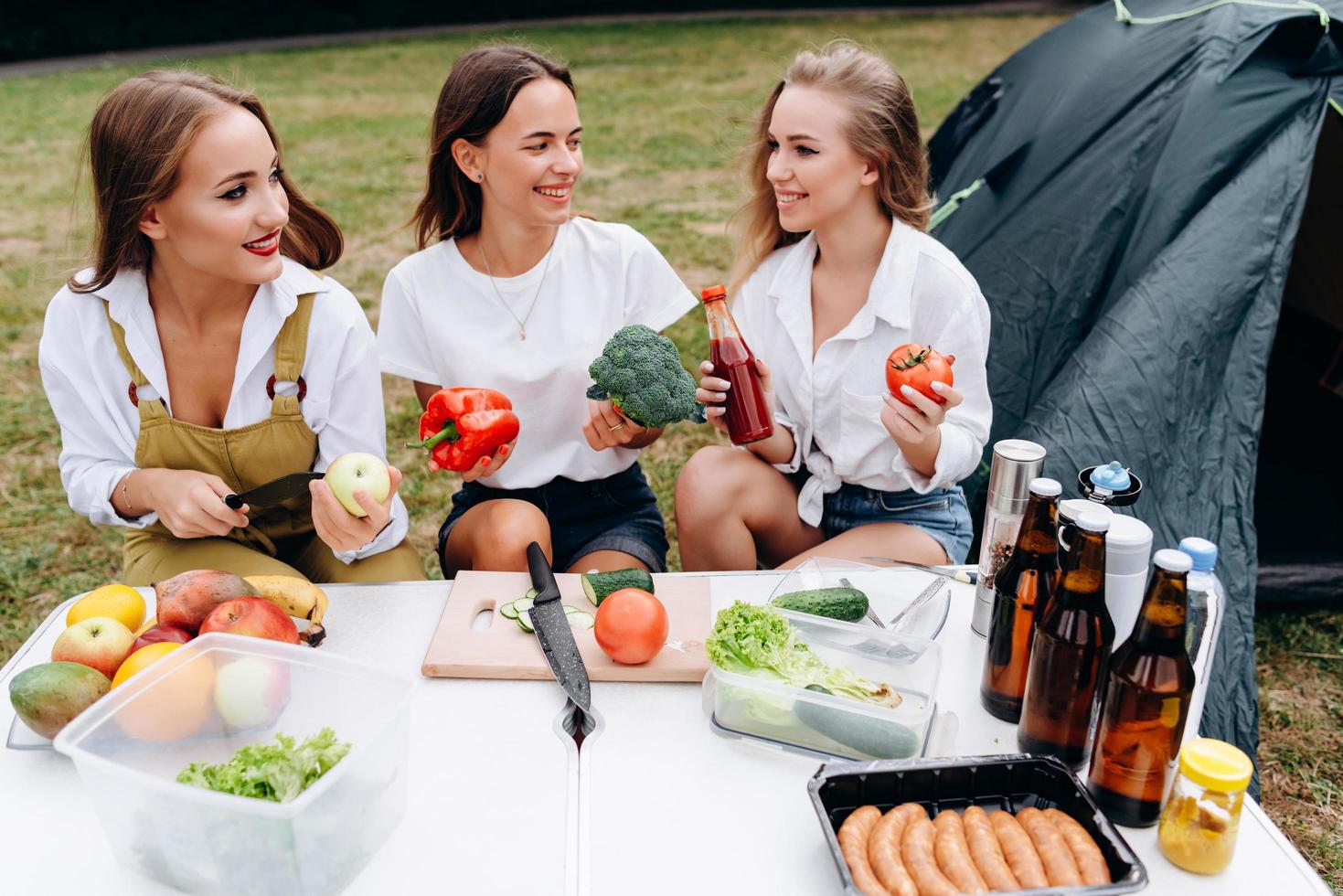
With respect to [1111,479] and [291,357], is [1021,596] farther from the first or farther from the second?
[291,357]

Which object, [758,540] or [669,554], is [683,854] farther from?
[669,554]

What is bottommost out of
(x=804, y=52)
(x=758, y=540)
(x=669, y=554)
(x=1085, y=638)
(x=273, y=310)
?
(x=669, y=554)

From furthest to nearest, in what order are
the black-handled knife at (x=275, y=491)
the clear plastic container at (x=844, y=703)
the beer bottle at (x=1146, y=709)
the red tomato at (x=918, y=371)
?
1. the red tomato at (x=918, y=371)
2. the black-handled knife at (x=275, y=491)
3. the clear plastic container at (x=844, y=703)
4. the beer bottle at (x=1146, y=709)

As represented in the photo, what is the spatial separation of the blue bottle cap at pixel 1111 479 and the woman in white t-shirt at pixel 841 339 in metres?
0.83

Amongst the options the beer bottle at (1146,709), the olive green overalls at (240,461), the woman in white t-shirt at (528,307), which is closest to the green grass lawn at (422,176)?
the woman in white t-shirt at (528,307)

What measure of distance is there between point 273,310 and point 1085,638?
1.86 meters

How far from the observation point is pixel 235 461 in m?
2.43

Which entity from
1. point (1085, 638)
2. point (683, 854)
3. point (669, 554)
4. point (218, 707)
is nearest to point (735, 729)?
point (683, 854)

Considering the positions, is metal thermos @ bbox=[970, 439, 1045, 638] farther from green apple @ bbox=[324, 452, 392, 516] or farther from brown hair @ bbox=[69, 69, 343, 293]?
brown hair @ bbox=[69, 69, 343, 293]

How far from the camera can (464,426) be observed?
2402 mm

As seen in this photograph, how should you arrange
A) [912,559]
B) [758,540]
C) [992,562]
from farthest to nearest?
[758,540] < [912,559] < [992,562]

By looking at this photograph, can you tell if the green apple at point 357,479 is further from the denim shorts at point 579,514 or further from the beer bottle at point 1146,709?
the beer bottle at point 1146,709

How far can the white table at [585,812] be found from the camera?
1.41 meters

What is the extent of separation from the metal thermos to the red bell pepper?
3.72 feet
